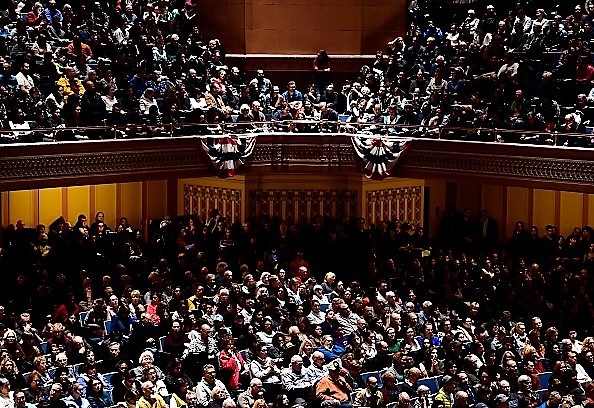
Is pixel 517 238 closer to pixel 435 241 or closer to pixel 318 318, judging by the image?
pixel 435 241

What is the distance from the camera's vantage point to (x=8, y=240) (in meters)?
18.6

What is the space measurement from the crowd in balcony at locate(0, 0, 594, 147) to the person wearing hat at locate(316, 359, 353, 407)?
5.43 m

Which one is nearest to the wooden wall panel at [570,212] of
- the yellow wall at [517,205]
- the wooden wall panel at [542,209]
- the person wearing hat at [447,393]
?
the yellow wall at [517,205]

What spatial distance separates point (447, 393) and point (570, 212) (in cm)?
881

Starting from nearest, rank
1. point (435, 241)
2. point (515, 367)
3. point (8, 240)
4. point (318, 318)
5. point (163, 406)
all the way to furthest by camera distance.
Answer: point (163, 406), point (515, 367), point (318, 318), point (8, 240), point (435, 241)

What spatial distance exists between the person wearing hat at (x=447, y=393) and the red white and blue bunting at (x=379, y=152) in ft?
19.9

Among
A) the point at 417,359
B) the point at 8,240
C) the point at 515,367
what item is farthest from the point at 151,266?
the point at 515,367

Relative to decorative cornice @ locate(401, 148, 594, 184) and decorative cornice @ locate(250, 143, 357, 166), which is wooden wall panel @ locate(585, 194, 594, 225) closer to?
decorative cornice @ locate(401, 148, 594, 184)

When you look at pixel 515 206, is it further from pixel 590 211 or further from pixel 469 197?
pixel 590 211

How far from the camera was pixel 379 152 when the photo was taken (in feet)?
65.5

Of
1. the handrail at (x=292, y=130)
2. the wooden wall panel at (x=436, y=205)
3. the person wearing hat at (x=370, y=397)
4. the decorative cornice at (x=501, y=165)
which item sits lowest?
the person wearing hat at (x=370, y=397)

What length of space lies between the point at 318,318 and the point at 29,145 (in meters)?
4.60

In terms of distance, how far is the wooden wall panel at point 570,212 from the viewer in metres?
22.1

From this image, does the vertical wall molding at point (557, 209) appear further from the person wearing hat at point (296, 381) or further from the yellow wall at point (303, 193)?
the person wearing hat at point (296, 381)
